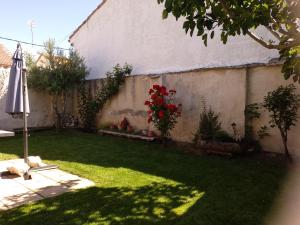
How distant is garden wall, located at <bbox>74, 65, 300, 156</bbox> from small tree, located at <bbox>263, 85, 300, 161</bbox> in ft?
1.20

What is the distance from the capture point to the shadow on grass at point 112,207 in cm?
392

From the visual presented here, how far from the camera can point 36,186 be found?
5402 millimetres

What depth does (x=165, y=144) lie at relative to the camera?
9.18 metres

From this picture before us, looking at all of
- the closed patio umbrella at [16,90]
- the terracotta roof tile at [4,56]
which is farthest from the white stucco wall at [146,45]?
the closed patio umbrella at [16,90]

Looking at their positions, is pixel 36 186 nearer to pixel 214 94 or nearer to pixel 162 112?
pixel 162 112

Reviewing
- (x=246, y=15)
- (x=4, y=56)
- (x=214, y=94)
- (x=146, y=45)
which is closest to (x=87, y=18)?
(x=146, y=45)

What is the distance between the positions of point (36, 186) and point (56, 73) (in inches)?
328

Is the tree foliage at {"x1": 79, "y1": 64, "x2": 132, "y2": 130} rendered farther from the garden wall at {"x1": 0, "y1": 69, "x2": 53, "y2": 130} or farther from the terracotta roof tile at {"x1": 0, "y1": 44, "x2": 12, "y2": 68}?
the terracotta roof tile at {"x1": 0, "y1": 44, "x2": 12, "y2": 68}

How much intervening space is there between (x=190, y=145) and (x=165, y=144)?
0.81 meters

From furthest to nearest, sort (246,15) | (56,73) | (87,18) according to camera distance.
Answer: (87,18) → (56,73) → (246,15)

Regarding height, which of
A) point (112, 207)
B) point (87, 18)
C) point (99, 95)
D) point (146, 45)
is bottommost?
point (112, 207)

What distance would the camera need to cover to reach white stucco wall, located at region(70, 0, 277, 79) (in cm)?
875

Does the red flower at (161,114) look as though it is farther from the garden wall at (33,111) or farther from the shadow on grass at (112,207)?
the garden wall at (33,111)

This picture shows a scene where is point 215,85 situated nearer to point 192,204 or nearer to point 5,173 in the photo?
point 192,204
